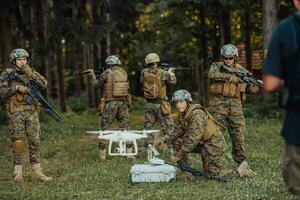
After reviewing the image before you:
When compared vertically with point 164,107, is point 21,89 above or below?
above

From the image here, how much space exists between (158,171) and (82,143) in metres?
6.81

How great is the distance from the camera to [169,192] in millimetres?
9227

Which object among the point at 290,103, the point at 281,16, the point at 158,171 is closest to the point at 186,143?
the point at 158,171

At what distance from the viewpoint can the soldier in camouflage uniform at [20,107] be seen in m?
10.9

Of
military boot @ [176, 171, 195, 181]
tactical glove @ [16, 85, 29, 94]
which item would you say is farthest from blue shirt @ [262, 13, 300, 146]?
tactical glove @ [16, 85, 29, 94]

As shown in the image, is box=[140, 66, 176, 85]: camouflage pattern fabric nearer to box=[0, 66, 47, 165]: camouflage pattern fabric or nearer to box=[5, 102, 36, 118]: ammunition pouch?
box=[0, 66, 47, 165]: camouflage pattern fabric

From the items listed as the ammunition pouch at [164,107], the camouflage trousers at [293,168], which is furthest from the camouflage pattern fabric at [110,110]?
the camouflage trousers at [293,168]

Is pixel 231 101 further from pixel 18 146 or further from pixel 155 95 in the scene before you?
pixel 18 146

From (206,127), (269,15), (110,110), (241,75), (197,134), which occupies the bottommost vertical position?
(197,134)

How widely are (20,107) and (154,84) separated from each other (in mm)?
3722

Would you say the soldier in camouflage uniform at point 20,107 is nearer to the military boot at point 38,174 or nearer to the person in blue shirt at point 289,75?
the military boot at point 38,174

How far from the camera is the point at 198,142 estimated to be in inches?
399

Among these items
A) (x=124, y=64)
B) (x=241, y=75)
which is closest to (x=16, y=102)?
(x=241, y=75)

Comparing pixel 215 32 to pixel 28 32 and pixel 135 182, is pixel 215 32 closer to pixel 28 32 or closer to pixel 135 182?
pixel 28 32
